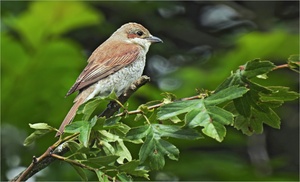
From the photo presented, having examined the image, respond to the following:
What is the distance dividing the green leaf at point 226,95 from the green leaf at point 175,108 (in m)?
0.06

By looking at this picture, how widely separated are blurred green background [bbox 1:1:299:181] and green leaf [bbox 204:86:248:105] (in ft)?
8.48

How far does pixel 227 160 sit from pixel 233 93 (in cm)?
385

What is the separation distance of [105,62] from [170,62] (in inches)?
132

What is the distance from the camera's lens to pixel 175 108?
3.19 m

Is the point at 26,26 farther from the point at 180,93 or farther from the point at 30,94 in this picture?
the point at 180,93

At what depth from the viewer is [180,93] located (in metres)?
6.33

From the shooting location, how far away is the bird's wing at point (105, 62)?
15.2 ft

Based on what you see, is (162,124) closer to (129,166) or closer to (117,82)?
(129,166)

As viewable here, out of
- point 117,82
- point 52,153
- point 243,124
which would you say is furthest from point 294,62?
point 117,82

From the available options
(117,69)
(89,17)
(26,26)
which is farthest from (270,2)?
(117,69)

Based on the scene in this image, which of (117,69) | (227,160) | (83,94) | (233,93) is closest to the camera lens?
(233,93)

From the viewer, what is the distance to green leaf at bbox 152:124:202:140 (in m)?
3.15

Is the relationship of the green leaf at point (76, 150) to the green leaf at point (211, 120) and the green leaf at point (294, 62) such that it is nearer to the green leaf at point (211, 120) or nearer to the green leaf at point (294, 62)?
the green leaf at point (211, 120)

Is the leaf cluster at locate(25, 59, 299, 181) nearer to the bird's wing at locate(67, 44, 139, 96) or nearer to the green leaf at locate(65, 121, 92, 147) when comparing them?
the green leaf at locate(65, 121, 92, 147)
